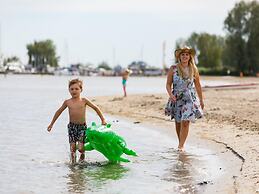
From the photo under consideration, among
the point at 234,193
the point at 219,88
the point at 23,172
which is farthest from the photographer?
the point at 219,88

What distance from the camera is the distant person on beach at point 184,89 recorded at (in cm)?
973

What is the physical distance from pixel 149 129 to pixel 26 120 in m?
3.96

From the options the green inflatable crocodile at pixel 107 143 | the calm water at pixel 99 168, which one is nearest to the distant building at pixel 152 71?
the calm water at pixel 99 168

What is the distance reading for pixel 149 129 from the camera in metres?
13.6

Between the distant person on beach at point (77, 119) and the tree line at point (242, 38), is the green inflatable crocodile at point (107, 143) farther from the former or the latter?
the tree line at point (242, 38)

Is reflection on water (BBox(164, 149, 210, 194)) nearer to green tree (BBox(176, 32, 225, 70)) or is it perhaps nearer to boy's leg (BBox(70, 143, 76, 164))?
boy's leg (BBox(70, 143, 76, 164))

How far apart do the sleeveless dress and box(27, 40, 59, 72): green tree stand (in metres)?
140

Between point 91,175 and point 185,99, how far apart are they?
2548 millimetres

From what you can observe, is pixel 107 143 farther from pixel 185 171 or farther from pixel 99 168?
pixel 185 171

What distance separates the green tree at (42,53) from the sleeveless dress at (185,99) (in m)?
140

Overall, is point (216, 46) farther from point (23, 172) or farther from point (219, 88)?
point (23, 172)

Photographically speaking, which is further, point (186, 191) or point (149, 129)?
point (149, 129)

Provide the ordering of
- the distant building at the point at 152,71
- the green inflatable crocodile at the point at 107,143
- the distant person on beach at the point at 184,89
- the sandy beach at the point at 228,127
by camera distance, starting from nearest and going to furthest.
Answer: the sandy beach at the point at 228,127
the green inflatable crocodile at the point at 107,143
the distant person on beach at the point at 184,89
the distant building at the point at 152,71

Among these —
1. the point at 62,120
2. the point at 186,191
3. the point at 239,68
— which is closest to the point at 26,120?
the point at 62,120
